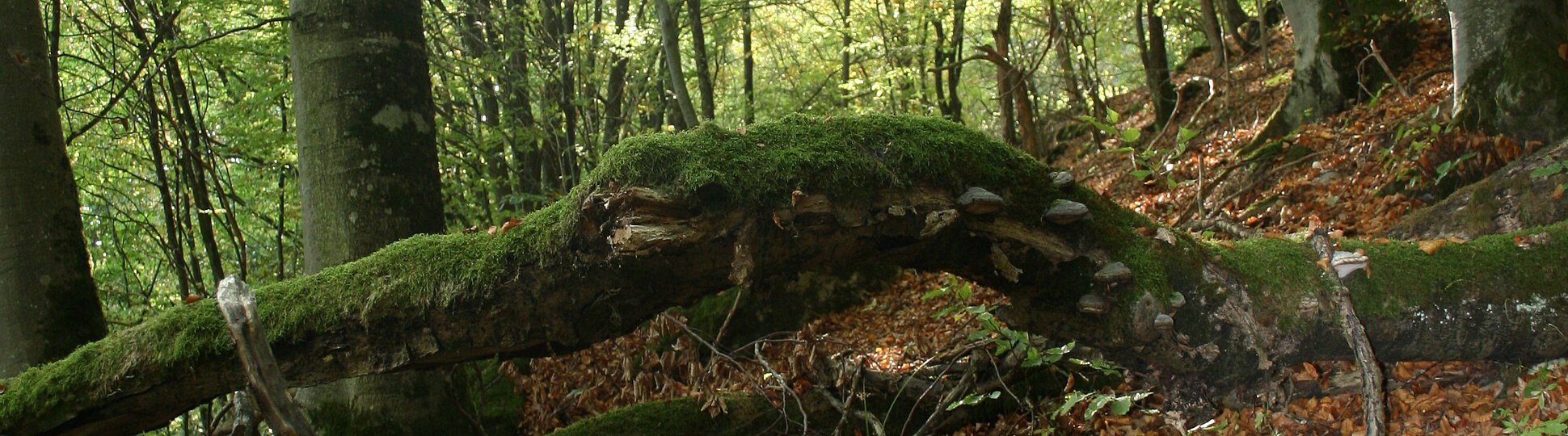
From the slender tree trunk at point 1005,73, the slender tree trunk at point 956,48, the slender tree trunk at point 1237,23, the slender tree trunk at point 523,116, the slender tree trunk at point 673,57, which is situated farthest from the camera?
the slender tree trunk at point 1237,23

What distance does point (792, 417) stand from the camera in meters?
4.49

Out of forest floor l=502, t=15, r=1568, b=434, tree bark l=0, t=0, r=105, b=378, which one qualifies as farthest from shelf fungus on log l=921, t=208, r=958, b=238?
tree bark l=0, t=0, r=105, b=378

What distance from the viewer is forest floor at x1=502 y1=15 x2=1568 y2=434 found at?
3801 mm

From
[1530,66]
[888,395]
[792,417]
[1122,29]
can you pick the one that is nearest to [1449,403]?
[888,395]

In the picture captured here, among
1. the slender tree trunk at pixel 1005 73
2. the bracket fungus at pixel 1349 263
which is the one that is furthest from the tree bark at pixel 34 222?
the slender tree trunk at pixel 1005 73

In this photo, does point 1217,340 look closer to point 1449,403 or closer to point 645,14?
point 1449,403

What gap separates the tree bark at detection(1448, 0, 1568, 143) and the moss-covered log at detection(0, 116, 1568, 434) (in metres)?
2.47

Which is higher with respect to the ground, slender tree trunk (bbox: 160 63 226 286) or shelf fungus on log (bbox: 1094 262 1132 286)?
slender tree trunk (bbox: 160 63 226 286)

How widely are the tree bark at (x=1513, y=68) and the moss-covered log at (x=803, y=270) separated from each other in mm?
2470

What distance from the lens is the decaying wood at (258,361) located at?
2.45 meters

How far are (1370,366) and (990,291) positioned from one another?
351 centimetres

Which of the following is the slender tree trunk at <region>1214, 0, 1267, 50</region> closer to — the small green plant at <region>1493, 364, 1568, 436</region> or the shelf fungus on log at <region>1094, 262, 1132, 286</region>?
the small green plant at <region>1493, 364, 1568, 436</region>

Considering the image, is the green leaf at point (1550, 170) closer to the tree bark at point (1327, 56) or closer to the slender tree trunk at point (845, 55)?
the tree bark at point (1327, 56)

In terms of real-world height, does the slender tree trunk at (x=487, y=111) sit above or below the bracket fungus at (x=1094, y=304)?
above
